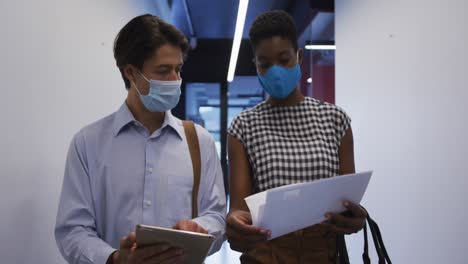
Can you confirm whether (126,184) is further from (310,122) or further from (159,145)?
(310,122)

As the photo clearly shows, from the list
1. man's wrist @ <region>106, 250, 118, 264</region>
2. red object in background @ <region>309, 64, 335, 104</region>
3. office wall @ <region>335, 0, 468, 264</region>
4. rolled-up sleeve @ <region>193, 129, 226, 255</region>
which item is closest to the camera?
man's wrist @ <region>106, 250, 118, 264</region>

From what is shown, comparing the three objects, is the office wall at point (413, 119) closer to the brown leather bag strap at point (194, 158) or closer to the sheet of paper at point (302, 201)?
the sheet of paper at point (302, 201)

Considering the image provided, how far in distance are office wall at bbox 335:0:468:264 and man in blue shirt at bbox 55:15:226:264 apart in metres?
1.41

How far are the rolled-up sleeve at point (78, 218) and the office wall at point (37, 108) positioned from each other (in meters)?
0.27

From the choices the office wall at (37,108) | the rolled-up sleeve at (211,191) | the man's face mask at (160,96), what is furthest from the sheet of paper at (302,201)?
the office wall at (37,108)

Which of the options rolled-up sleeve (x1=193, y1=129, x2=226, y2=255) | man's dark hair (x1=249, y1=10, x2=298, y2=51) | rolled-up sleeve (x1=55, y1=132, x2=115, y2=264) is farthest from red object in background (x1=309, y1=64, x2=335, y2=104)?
rolled-up sleeve (x1=55, y1=132, x2=115, y2=264)

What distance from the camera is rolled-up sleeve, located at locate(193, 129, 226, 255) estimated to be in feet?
4.32

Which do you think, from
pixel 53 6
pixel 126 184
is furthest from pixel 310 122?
pixel 53 6

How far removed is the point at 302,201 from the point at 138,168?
58 cm

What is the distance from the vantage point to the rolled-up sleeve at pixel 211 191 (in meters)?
1.32

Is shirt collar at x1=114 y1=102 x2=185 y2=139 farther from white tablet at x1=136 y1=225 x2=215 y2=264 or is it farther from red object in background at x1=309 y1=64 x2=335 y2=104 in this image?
red object in background at x1=309 y1=64 x2=335 y2=104

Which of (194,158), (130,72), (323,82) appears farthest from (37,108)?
(323,82)

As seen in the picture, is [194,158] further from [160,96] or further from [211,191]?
[160,96]

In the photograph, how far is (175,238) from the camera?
941mm
